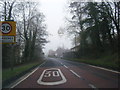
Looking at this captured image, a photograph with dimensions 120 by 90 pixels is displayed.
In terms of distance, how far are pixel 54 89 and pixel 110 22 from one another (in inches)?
1134

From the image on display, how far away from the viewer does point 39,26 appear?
4712cm

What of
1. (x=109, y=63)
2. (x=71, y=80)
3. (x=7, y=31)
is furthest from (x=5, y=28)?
(x=109, y=63)

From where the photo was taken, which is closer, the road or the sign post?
the road

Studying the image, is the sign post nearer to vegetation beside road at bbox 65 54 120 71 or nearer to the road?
the road

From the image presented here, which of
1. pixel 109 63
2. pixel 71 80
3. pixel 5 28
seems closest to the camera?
pixel 71 80

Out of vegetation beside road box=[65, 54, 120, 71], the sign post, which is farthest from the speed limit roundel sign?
vegetation beside road box=[65, 54, 120, 71]

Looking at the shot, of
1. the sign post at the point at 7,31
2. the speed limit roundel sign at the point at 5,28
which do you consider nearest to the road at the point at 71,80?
the sign post at the point at 7,31

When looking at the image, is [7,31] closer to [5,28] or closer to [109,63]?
[5,28]

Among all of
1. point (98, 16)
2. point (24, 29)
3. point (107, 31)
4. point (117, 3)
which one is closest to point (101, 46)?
point (107, 31)

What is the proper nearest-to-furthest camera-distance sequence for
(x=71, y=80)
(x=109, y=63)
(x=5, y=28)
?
1. (x=71, y=80)
2. (x=5, y=28)
3. (x=109, y=63)

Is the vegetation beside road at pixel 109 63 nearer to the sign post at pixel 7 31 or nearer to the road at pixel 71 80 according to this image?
the road at pixel 71 80

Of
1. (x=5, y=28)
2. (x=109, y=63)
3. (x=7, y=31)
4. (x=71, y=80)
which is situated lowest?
(x=71, y=80)

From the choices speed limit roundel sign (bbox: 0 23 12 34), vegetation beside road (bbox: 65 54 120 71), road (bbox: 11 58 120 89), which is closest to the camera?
road (bbox: 11 58 120 89)

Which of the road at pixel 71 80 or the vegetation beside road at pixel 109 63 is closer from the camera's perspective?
the road at pixel 71 80
